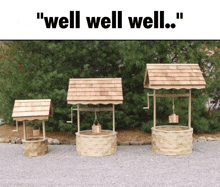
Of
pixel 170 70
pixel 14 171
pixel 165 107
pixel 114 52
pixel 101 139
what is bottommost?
pixel 14 171

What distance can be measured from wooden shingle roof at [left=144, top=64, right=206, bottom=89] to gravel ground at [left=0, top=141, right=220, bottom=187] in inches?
67.2

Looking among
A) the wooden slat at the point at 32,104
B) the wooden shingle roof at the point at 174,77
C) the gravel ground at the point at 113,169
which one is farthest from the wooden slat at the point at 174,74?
the wooden slat at the point at 32,104

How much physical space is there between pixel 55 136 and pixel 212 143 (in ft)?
16.2

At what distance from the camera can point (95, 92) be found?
636 centimetres

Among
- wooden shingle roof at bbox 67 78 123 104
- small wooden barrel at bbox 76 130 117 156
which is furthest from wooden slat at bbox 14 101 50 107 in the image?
small wooden barrel at bbox 76 130 117 156

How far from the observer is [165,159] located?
6023 millimetres

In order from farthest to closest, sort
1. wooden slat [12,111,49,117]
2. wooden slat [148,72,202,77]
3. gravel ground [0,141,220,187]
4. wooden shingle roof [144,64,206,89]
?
wooden slat [148,72,202,77] < wooden shingle roof [144,64,206,89] < wooden slat [12,111,49,117] < gravel ground [0,141,220,187]

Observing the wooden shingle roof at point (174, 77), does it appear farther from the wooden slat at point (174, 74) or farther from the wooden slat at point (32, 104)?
the wooden slat at point (32, 104)

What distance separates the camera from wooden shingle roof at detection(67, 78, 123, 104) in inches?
245

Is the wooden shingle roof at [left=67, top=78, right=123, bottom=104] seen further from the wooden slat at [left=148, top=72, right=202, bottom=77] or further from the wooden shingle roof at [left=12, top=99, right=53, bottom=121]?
the wooden slat at [left=148, top=72, right=202, bottom=77]

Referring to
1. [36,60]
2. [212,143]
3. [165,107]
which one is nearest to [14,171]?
[36,60]

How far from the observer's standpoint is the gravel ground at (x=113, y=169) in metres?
4.67

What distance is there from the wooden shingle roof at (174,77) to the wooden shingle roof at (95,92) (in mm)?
876

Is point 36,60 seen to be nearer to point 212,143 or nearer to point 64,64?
point 64,64
